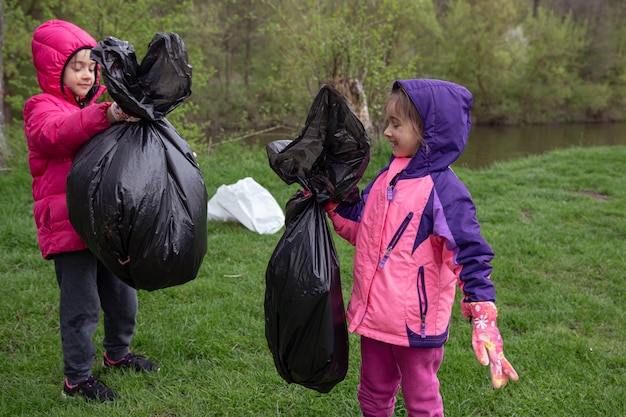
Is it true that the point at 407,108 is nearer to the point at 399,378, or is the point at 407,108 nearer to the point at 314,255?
the point at 314,255

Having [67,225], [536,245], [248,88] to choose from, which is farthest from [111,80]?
[248,88]

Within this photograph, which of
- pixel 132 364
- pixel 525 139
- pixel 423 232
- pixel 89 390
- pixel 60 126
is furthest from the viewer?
pixel 525 139

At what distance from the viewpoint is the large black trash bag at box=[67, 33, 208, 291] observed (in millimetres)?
2152

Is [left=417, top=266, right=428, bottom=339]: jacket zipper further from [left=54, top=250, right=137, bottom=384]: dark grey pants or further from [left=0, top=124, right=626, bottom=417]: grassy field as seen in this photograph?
[left=54, top=250, right=137, bottom=384]: dark grey pants

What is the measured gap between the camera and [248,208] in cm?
526

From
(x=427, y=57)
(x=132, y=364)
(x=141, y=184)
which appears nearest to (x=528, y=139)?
(x=427, y=57)

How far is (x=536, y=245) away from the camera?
4938 millimetres

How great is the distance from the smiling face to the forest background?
7049 millimetres

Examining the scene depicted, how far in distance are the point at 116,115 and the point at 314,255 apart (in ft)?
3.38

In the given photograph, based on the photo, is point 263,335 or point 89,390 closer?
point 89,390

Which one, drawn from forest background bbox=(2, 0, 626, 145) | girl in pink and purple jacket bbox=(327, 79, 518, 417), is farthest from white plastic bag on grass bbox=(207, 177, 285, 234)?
forest background bbox=(2, 0, 626, 145)

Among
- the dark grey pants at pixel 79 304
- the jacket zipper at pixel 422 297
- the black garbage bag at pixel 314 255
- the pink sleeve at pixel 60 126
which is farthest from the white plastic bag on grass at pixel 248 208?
the jacket zipper at pixel 422 297

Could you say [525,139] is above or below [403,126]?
below

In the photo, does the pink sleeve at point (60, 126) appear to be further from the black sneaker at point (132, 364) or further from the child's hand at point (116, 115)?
the black sneaker at point (132, 364)
